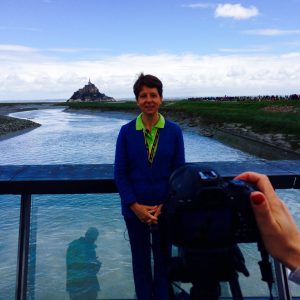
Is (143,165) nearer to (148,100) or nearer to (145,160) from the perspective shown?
(145,160)

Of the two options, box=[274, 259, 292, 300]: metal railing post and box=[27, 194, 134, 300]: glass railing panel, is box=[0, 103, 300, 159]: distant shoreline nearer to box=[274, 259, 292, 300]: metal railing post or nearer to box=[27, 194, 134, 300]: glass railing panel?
box=[274, 259, 292, 300]: metal railing post

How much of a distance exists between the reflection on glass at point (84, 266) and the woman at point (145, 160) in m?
0.50

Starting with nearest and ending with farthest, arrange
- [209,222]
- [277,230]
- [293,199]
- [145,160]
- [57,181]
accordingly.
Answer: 1. [277,230]
2. [209,222]
3. [145,160]
4. [57,181]
5. [293,199]

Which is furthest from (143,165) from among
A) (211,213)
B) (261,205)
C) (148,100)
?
(261,205)

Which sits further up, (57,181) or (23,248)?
(57,181)

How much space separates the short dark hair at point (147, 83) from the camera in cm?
306

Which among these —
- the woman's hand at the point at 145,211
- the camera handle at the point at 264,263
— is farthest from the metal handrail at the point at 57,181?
the camera handle at the point at 264,263

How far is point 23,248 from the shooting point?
3309 mm

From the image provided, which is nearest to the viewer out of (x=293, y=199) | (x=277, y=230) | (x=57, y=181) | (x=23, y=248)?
(x=277, y=230)

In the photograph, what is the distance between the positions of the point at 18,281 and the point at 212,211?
2409 mm

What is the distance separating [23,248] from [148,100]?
1536 millimetres

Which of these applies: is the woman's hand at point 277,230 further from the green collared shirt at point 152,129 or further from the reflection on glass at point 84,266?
the reflection on glass at point 84,266

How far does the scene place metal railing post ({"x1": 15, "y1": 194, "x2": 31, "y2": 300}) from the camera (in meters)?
3.29

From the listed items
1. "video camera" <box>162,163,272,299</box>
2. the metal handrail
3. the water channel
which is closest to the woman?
the metal handrail
